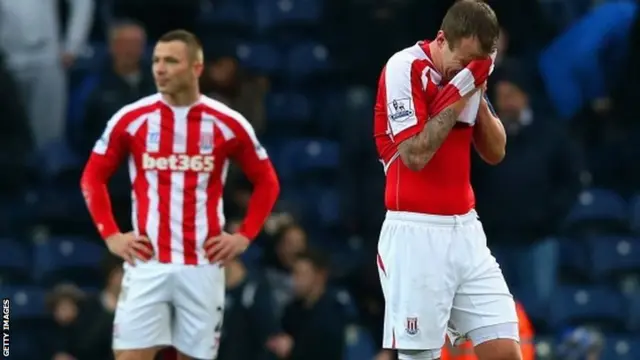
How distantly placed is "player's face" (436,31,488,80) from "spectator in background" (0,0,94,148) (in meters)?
6.50

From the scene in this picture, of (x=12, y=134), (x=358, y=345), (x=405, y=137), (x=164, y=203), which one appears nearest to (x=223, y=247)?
(x=164, y=203)

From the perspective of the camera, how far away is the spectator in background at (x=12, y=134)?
519 inches

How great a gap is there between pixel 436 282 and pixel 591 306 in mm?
5954

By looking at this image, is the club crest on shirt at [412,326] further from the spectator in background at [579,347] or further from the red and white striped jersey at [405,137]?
the spectator in background at [579,347]

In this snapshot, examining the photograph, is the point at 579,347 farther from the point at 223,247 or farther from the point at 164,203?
the point at 164,203

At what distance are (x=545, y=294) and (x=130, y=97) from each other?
11.6 ft

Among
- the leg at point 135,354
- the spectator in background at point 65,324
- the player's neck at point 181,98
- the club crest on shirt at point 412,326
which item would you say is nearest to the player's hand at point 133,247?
the leg at point 135,354

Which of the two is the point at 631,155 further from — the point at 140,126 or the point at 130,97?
the point at 140,126

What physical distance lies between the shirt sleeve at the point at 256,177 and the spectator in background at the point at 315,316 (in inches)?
79.6

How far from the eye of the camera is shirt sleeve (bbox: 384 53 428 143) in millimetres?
7996

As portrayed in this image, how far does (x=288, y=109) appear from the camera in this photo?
575 inches

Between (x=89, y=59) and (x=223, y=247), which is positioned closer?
(x=223, y=247)

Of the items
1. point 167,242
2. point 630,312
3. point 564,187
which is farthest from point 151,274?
point 630,312

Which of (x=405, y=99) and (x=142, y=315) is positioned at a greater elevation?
(x=405, y=99)
